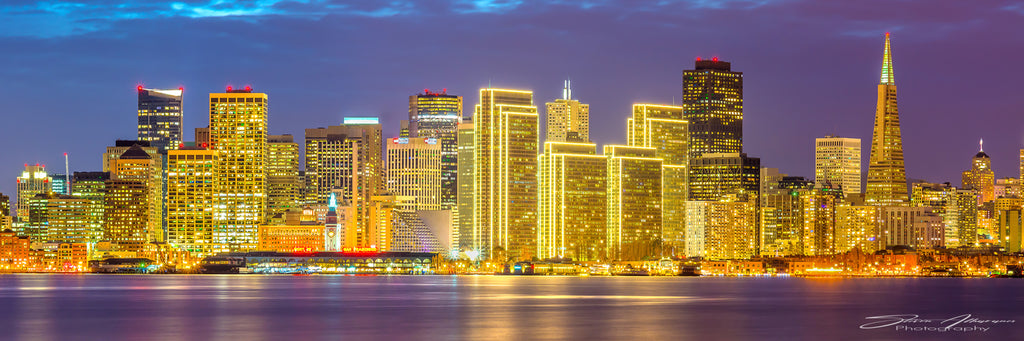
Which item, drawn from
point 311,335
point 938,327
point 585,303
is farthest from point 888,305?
point 311,335

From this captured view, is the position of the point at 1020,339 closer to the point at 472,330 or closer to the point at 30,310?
the point at 472,330

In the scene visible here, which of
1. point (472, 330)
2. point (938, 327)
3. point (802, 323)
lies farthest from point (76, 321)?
point (938, 327)

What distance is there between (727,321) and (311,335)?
37521 mm

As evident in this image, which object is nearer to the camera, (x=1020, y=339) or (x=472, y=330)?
(x=1020, y=339)

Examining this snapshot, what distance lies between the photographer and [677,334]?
333 ft

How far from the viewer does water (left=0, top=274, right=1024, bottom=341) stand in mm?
101312

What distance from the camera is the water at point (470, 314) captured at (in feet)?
332

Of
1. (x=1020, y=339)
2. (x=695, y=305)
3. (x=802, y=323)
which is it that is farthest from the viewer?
(x=695, y=305)

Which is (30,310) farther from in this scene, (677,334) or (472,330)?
(677,334)

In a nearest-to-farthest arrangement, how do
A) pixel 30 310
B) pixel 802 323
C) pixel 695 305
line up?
pixel 802 323, pixel 30 310, pixel 695 305

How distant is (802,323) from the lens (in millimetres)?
117000

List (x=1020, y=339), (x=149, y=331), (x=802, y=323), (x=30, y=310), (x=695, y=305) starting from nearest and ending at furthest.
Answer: (x=1020, y=339), (x=149, y=331), (x=802, y=323), (x=30, y=310), (x=695, y=305)

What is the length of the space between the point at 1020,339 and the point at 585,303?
57.8m

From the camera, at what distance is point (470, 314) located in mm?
126062
